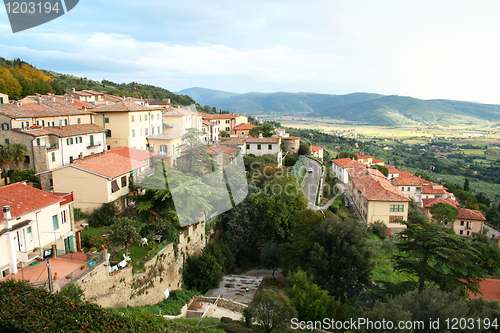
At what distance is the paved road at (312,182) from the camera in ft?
115

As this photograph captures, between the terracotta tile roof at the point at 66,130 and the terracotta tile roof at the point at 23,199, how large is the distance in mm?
8363

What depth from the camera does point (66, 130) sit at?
23.8 metres

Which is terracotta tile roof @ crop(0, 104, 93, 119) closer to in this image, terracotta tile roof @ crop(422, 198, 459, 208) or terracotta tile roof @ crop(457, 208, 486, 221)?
terracotta tile roof @ crop(422, 198, 459, 208)

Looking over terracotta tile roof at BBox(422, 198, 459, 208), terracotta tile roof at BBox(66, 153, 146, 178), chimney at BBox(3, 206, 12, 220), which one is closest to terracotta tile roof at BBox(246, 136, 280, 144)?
terracotta tile roof at BBox(66, 153, 146, 178)

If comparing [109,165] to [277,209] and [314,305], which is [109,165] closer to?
[277,209]

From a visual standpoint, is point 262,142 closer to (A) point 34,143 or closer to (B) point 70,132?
(B) point 70,132

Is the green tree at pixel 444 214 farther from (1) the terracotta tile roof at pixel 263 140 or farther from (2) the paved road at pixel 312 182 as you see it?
(1) the terracotta tile roof at pixel 263 140

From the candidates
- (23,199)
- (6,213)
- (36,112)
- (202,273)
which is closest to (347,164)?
(202,273)

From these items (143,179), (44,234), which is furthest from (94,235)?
(143,179)

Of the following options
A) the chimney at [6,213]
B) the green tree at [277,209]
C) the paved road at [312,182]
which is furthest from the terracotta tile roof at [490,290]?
the chimney at [6,213]

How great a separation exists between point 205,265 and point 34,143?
13.8 m

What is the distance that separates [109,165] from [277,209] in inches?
520

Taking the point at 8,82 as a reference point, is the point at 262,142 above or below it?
below

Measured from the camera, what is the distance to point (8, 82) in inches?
1588
